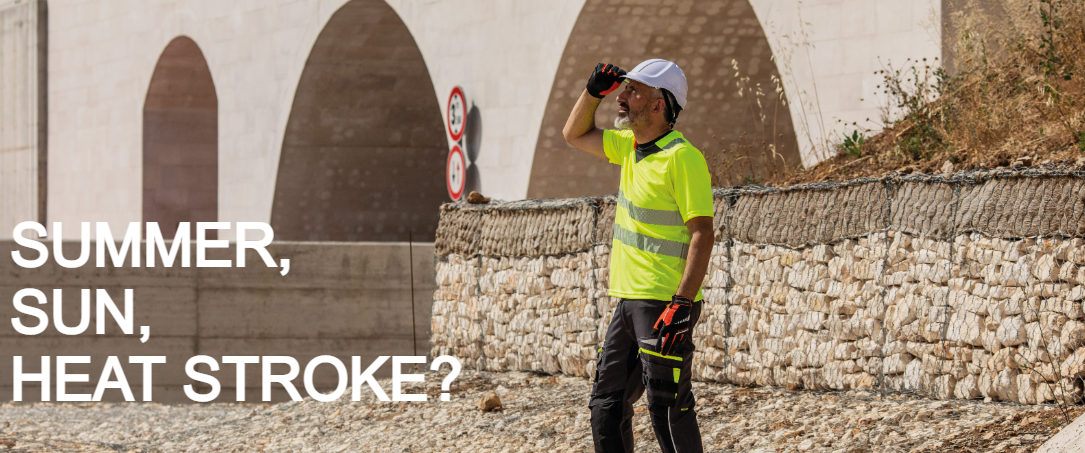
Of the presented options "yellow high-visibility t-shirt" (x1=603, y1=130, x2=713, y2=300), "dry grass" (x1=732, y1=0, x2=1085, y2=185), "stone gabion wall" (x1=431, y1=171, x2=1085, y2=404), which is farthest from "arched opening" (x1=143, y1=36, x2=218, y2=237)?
"yellow high-visibility t-shirt" (x1=603, y1=130, x2=713, y2=300)

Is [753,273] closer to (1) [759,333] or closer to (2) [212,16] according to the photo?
(1) [759,333]

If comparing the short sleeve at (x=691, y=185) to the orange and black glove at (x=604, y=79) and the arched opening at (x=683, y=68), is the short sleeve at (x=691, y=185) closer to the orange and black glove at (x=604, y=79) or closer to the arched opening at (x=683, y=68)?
the orange and black glove at (x=604, y=79)

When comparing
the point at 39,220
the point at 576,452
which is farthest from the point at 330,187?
the point at 576,452

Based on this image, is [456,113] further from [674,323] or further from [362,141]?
[674,323]

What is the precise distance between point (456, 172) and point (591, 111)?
920 cm

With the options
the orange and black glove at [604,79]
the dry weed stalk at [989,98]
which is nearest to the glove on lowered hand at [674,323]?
the orange and black glove at [604,79]

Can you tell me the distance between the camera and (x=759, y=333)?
7191 mm

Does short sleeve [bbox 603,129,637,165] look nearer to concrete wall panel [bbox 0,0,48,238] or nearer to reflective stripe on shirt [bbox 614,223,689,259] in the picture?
reflective stripe on shirt [bbox 614,223,689,259]

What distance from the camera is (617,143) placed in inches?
187

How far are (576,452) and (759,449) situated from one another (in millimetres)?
1000

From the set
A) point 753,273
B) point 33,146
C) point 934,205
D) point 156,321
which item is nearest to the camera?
point 934,205

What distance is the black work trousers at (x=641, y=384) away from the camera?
430cm

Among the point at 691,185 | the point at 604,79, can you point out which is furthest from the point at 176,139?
the point at 691,185

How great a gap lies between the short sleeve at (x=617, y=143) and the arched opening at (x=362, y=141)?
11.3m
